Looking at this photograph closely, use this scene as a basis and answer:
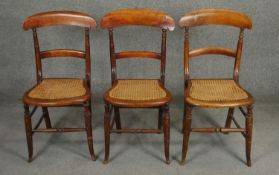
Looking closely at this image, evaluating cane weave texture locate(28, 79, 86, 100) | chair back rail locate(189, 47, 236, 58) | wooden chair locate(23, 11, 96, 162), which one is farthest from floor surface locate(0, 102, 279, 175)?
→ chair back rail locate(189, 47, 236, 58)

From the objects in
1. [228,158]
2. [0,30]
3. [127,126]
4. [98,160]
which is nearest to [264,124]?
[228,158]

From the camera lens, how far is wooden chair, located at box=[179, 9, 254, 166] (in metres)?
2.17

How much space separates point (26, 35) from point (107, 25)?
0.93 m

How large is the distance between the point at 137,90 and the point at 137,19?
1.62 ft

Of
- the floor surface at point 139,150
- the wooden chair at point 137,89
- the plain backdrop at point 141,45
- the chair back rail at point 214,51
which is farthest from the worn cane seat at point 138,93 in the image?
the plain backdrop at point 141,45

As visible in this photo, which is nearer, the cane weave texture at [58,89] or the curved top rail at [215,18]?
the cane weave texture at [58,89]

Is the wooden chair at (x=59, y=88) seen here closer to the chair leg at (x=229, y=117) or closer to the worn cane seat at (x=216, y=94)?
the worn cane seat at (x=216, y=94)

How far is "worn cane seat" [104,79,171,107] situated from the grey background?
17.8 inches

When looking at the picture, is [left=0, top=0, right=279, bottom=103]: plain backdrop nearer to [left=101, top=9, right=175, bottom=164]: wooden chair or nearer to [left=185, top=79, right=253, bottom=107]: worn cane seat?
[left=101, top=9, right=175, bottom=164]: wooden chair

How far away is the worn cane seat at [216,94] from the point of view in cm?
215

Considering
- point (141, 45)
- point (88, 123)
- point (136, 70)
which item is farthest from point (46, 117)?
point (141, 45)

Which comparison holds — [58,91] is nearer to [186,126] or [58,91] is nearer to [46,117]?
[46,117]

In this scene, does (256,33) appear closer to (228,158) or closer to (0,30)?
(228,158)

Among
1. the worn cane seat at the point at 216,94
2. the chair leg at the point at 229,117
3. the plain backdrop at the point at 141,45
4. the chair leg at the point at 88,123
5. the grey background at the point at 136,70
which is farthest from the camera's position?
the plain backdrop at the point at 141,45
